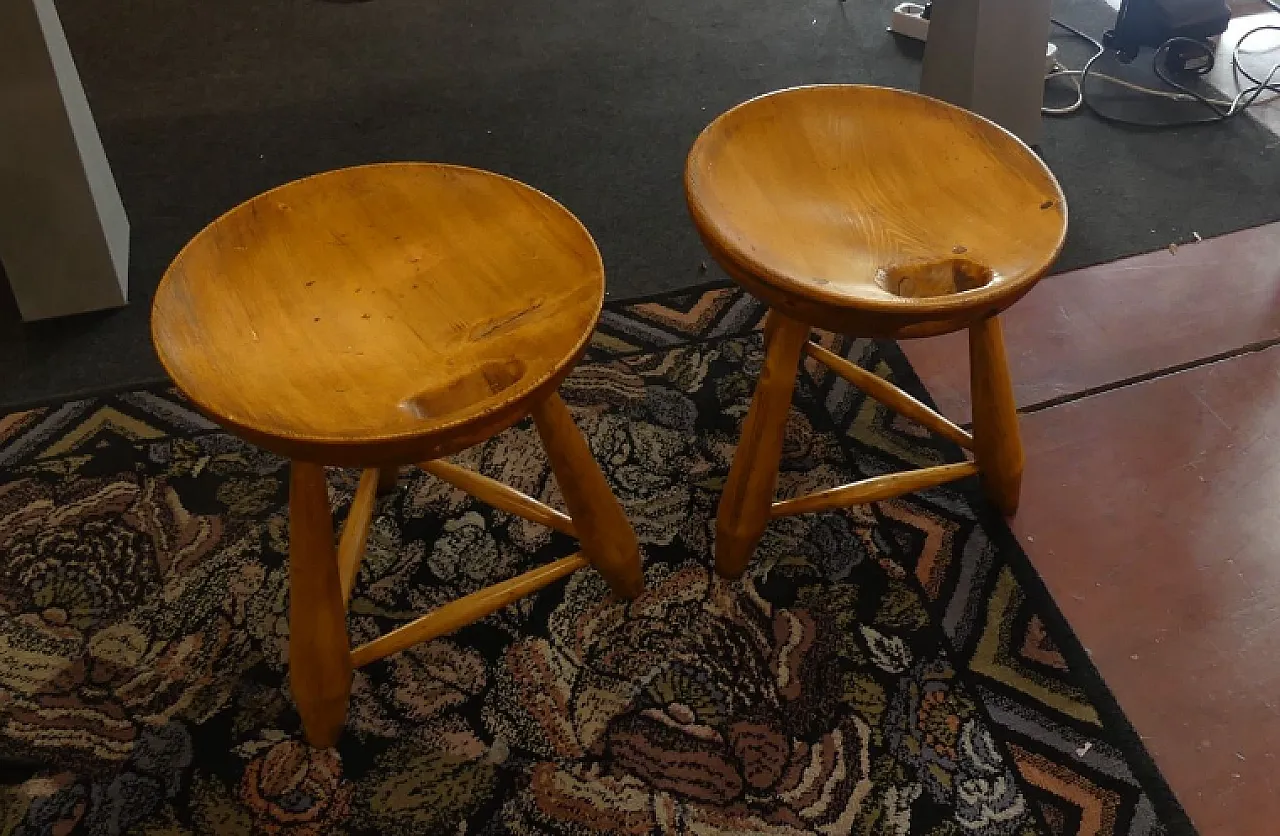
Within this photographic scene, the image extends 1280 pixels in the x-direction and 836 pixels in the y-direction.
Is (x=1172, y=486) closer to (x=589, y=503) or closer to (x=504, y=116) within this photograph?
(x=589, y=503)

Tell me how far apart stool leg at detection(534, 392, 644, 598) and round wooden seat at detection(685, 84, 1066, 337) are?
227 millimetres

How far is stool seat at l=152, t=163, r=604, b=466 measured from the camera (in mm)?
829

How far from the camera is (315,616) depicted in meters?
1.00

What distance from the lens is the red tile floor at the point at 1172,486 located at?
3.72 feet

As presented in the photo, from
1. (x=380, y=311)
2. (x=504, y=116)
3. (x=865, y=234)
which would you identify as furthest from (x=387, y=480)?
(x=504, y=116)

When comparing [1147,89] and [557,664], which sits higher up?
[1147,89]

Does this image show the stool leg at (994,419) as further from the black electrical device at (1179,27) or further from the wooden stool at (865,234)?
the black electrical device at (1179,27)

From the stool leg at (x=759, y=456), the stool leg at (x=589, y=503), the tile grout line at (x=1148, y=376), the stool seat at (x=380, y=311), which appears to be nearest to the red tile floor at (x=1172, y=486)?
the tile grout line at (x=1148, y=376)

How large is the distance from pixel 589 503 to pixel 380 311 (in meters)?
0.30

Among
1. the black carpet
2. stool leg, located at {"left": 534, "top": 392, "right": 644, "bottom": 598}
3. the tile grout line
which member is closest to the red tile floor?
the tile grout line

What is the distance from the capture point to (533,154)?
1.99m

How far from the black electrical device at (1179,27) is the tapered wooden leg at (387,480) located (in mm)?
1824

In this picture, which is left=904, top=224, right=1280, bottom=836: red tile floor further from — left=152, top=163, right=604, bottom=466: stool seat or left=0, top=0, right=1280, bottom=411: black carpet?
left=152, top=163, right=604, bottom=466: stool seat

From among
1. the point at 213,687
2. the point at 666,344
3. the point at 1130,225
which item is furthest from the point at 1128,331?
the point at 213,687
